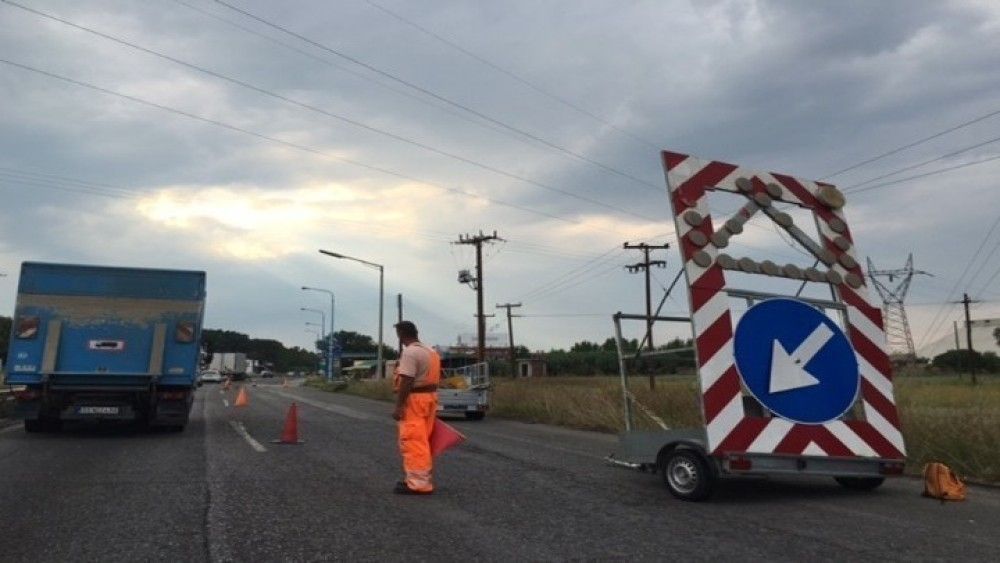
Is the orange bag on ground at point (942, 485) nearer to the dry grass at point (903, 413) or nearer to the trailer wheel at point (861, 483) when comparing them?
the trailer wheel at point (861, 483)

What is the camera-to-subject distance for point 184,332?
43.9 ft

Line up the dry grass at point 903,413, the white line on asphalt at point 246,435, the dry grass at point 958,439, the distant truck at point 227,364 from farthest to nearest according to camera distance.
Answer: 1. the distant truck at point 227,364
2. the white line on asphalt at point 246,435
3. the dry grass at point 903,413
4. the dry grass at point 958,439

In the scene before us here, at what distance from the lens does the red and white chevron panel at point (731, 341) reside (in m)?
6.92

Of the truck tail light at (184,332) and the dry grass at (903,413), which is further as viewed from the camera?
the truck tail light at (184,332)

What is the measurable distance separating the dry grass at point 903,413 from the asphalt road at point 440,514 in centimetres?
115

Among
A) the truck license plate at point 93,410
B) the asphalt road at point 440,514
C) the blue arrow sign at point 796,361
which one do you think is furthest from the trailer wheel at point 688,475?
the truck license plate at point 93,410

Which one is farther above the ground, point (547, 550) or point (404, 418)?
point (404, 418)

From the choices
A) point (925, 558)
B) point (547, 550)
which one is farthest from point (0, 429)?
point (925, 558)

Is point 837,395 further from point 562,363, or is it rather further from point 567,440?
point 562,363

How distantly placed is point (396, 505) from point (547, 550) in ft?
6.32

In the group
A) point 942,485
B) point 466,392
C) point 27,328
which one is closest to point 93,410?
point 27,328

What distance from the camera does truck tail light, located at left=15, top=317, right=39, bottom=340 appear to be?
1253 cm

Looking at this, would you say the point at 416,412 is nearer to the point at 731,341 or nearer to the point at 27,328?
the point at 731,341

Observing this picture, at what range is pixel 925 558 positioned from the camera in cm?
496
